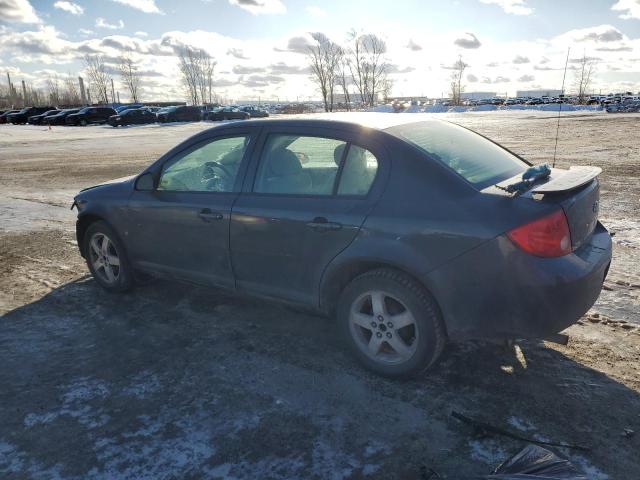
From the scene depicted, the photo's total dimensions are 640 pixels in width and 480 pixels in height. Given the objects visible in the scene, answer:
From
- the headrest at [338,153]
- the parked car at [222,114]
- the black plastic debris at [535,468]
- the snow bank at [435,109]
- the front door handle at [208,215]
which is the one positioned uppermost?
the headrest at [338,153]

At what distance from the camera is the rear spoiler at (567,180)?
2766 mm

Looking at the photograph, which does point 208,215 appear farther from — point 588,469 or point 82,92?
point 82,92

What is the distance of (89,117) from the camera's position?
45.5 m

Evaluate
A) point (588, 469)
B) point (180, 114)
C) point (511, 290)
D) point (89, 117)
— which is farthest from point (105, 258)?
point (89, 117)

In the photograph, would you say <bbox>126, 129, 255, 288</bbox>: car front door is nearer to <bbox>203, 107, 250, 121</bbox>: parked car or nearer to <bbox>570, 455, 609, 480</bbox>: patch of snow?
<bbox>570, 455, 609, 480</bbox>: patch of snow

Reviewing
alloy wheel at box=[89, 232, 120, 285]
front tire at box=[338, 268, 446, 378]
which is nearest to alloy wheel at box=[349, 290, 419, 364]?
front tire at box=[338, 268, 446, 378]

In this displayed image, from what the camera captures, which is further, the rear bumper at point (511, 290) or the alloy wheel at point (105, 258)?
the alloy wheel at point (105, 258)

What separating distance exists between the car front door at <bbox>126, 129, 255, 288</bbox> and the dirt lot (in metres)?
0.47

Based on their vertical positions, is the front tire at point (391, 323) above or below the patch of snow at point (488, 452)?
above

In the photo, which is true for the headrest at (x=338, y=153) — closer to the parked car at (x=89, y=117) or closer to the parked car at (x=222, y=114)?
the parked car at (x=222, y=114)

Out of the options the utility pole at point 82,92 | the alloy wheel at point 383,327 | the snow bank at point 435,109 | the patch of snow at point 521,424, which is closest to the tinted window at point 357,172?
the alloy wheel at point 383,327

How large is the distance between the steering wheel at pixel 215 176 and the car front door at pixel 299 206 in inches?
9.7

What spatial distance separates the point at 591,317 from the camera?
13.0 ft

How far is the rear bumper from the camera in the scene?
2676 millimetres
